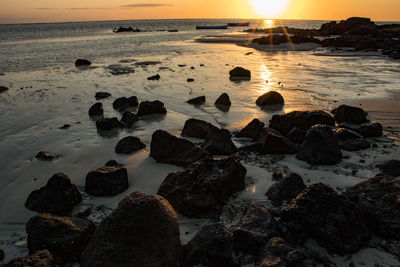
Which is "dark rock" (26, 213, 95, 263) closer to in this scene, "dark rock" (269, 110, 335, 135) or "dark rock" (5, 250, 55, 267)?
"dark rock" (5, 250, 55, 267)

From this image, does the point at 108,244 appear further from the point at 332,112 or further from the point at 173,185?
the point at 332,112

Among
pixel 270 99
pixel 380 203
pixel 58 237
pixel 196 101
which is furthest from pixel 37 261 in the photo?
pixel 270 99

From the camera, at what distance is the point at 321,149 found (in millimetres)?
5578

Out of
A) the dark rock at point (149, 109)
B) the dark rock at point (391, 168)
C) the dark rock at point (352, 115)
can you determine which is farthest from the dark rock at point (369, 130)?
the dark rock at point (149, 109)

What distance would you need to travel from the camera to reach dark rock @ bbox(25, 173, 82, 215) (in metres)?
4.35

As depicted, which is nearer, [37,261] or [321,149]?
[37,261]

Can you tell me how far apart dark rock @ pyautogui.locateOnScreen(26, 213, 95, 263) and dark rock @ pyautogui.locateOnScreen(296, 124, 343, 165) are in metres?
4.31

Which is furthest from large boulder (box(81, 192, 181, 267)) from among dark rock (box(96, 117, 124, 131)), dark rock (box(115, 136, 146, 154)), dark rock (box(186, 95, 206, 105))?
dark rock (box(186, 95, 206, 105))

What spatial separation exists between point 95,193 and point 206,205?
2012 millimetres

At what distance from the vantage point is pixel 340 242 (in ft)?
11.0

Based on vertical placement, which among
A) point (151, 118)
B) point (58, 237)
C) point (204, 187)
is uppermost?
point (204, 187)

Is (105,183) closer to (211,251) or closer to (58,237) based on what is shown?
(58,237)

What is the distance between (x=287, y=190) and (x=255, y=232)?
121 cm

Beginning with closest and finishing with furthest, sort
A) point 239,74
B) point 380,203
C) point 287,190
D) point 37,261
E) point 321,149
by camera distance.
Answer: point 37,261
point 380,203
point 287,190
point 321,149
point 239,74
